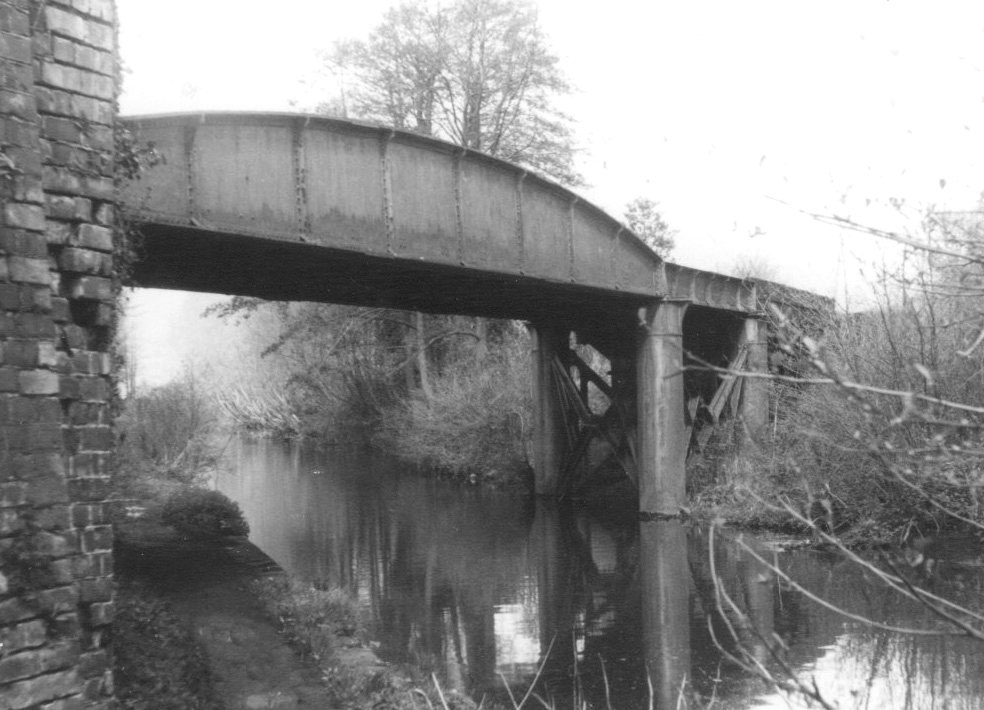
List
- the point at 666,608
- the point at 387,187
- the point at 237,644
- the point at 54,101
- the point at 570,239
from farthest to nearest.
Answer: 1. the point at 570,239
2. the point at 387,187
3. the point at 666,608
4. the point at 237,644
5. the point at 54,101

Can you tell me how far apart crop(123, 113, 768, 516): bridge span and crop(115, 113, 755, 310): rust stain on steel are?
0.07 ft

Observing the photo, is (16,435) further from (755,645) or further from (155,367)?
(155,367)

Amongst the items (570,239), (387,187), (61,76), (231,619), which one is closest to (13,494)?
(61,76)

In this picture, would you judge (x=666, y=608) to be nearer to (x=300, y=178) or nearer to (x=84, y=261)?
(x=300, y=178)

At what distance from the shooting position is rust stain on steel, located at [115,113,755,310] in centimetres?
967

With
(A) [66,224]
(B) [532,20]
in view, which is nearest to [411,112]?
(B) [532,20]

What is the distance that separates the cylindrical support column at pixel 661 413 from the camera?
1633 centimetres

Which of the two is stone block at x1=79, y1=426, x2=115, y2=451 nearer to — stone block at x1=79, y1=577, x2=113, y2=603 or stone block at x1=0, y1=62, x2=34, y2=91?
stone block at x1=79, y1=577, x2=113, y2=603

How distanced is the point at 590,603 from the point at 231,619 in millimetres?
4699

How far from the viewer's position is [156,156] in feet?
24.2

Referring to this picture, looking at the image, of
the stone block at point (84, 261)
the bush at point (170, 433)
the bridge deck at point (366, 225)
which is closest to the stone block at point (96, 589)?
the stone block at point (84, 261)

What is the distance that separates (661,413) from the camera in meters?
Result: 16.4

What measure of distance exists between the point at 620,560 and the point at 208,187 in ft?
24.6

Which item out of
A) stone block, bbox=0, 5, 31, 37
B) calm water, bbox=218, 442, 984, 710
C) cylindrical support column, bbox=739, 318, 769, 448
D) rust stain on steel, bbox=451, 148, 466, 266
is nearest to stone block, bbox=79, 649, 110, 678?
calm water, bbox=218, 442, 984, 710
